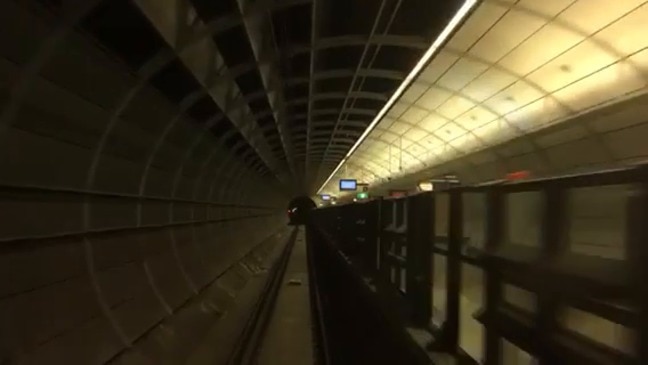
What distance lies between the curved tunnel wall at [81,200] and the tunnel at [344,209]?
31 millimetres

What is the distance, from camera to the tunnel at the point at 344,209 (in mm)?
3033

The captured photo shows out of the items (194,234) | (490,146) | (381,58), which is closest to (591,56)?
(381,58)

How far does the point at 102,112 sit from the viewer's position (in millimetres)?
8727

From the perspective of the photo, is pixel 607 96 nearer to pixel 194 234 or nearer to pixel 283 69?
pixel 283 69

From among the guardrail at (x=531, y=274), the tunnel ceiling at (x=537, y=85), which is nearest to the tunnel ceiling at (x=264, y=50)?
the tunnel ceiling at (x=537, y=85)

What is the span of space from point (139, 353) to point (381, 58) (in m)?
10.7

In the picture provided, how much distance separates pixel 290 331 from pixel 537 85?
9.65 meters

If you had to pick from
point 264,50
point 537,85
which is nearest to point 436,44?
point 264,50

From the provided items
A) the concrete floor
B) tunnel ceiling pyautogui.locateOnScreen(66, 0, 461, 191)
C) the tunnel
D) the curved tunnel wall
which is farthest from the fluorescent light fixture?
the concrete floor

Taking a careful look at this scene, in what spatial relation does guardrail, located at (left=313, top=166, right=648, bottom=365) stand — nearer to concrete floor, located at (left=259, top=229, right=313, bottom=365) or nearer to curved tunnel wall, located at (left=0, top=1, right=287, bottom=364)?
curved tunnel wall, located at (left=0, top=1, right=287, bottom=364)

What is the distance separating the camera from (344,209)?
19.1m

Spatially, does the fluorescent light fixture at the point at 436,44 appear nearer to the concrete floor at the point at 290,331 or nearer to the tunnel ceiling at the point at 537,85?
the tunnel ceiling at the point at 537,85

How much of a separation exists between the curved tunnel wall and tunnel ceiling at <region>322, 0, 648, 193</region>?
5.79 metres

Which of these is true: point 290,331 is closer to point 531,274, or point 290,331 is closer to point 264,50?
point 264,50
